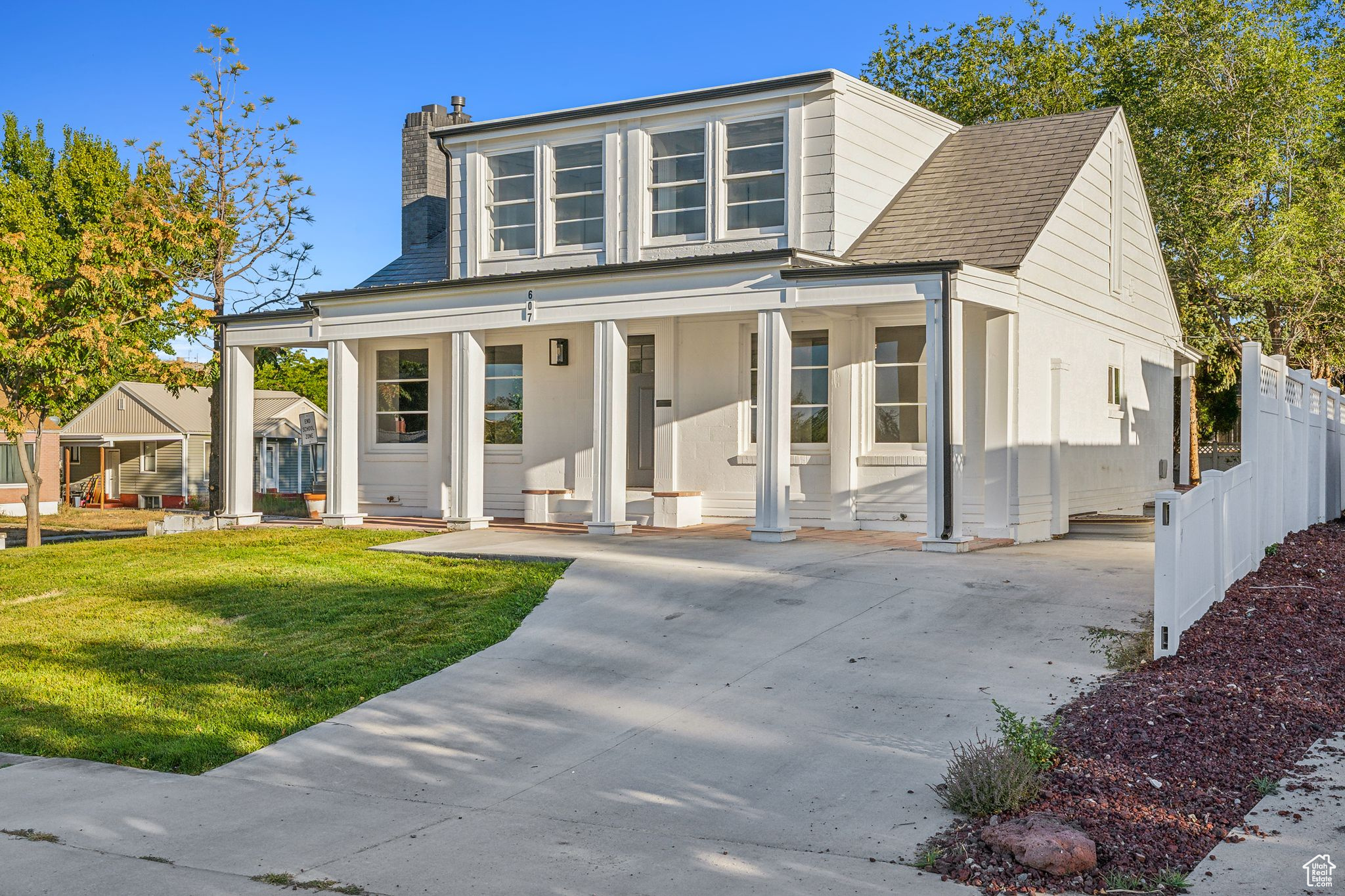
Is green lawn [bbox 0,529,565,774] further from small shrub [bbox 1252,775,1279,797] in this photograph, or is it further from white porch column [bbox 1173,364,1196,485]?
white porch column [bbox 1173,364,1196,485]

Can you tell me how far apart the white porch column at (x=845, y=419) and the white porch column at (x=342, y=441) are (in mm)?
6893

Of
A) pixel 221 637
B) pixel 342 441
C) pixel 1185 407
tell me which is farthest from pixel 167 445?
pixel 221 637

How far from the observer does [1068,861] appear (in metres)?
4.94

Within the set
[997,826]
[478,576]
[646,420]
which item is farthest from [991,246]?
[997,826]

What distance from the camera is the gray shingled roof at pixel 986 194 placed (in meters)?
15.2

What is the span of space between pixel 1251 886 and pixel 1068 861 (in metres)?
0.67

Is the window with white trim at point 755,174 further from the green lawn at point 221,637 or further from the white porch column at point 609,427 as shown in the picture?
the green lawn at point 221,637

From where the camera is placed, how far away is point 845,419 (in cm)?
1602

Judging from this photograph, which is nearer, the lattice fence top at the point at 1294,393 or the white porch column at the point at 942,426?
the white porch column at the point at 942,426

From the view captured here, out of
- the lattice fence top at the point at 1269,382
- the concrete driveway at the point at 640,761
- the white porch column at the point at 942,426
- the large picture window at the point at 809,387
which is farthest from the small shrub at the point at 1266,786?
the large picture window at the point at 809,387

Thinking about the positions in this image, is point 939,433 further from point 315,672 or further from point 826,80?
point 315,672

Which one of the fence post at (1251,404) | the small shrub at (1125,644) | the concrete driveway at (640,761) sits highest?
the fence post at (1251,404)

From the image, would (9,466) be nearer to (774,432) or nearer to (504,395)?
(504,395)

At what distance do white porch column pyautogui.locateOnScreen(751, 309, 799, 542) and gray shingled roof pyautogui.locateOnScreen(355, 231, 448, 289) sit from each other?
23.6 feet
